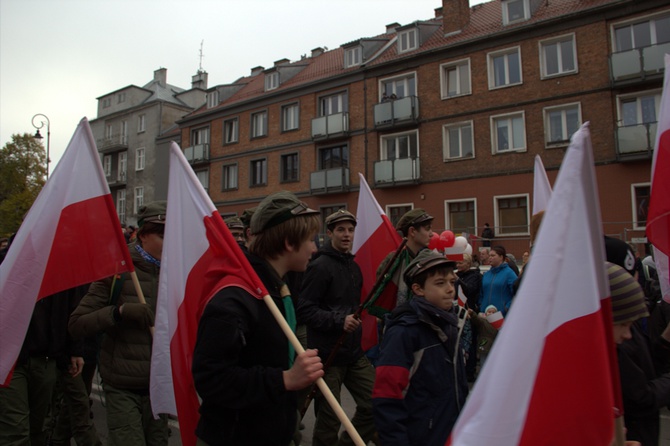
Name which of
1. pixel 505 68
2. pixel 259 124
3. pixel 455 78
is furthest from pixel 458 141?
pixel 259 124

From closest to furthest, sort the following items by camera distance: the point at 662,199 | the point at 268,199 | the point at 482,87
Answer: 1. the point at 268,199
2. the point at 662,199
3. the point at 482,87

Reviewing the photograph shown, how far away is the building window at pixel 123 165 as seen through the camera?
39656 mm

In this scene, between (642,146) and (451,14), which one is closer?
(642,146)

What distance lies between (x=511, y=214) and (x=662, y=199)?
17548mm

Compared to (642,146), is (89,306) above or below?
below

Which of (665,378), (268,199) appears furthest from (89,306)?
(665,378)

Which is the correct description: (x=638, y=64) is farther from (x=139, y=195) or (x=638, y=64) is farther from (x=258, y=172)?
(x=139, y=195)

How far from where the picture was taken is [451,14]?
23.4 metres

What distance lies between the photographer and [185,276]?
9.34 feet

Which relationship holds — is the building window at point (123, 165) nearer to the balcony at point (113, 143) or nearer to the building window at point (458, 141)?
the balcony at point (113, 143)

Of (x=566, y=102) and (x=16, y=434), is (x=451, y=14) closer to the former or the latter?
(x=566, y=102)

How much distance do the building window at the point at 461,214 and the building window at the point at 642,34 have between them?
796 cm

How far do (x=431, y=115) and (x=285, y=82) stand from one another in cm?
1074

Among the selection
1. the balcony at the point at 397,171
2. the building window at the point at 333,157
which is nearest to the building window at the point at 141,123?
the building window at the point at 333,157
